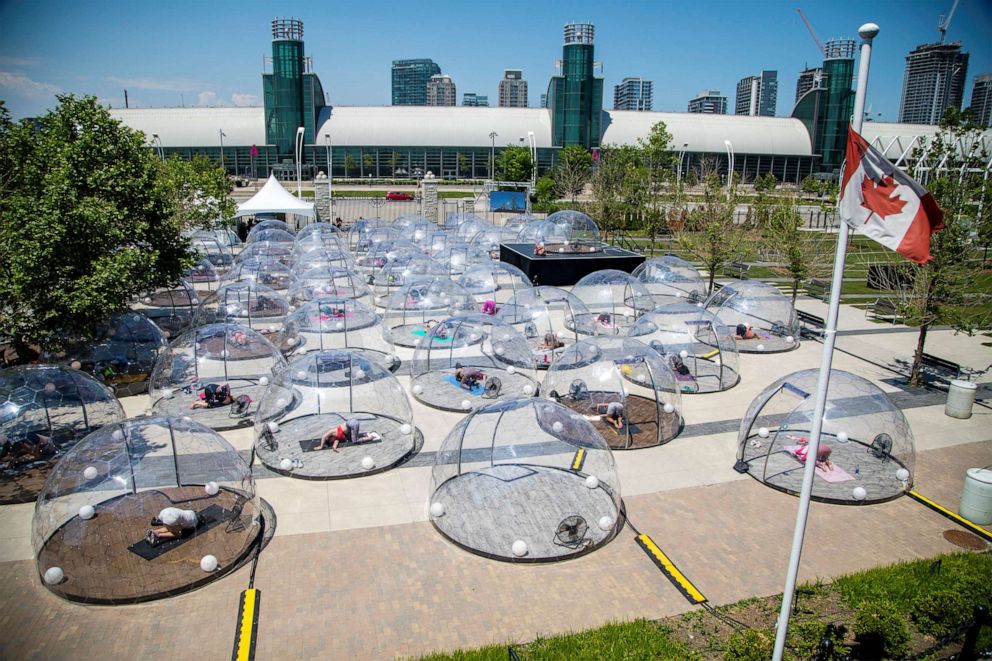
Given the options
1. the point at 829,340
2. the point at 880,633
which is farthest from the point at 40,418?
the point at 880,633

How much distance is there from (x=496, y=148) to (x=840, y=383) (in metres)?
77.3

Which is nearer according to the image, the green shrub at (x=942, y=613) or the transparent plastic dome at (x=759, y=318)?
the green shrub at (x=942, y=613)

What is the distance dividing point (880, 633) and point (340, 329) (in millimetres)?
17096

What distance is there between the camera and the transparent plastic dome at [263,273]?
2800 centimetres

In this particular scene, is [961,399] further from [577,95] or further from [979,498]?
[577,95]

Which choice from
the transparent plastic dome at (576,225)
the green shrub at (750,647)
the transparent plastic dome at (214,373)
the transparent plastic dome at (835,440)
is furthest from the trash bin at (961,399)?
the transparent plastic dome at (576,225)

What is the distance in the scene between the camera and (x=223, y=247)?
38188 mm

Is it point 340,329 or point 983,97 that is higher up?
point 983,97

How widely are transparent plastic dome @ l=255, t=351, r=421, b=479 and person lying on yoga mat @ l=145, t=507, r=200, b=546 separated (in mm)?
2657

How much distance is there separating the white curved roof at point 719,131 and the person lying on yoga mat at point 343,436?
264ft

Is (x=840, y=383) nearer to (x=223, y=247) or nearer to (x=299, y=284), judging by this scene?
(x=299, y=284)

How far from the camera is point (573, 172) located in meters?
61.0

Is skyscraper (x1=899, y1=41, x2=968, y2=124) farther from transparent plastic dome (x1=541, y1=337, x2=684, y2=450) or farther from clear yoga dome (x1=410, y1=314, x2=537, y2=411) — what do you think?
clear yoga dome (x1=410, y1=314, x2=537, y2=411)

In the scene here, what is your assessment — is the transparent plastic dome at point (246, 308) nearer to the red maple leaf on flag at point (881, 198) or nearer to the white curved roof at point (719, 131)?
the red maple leaf on flag at point (881, 198)
